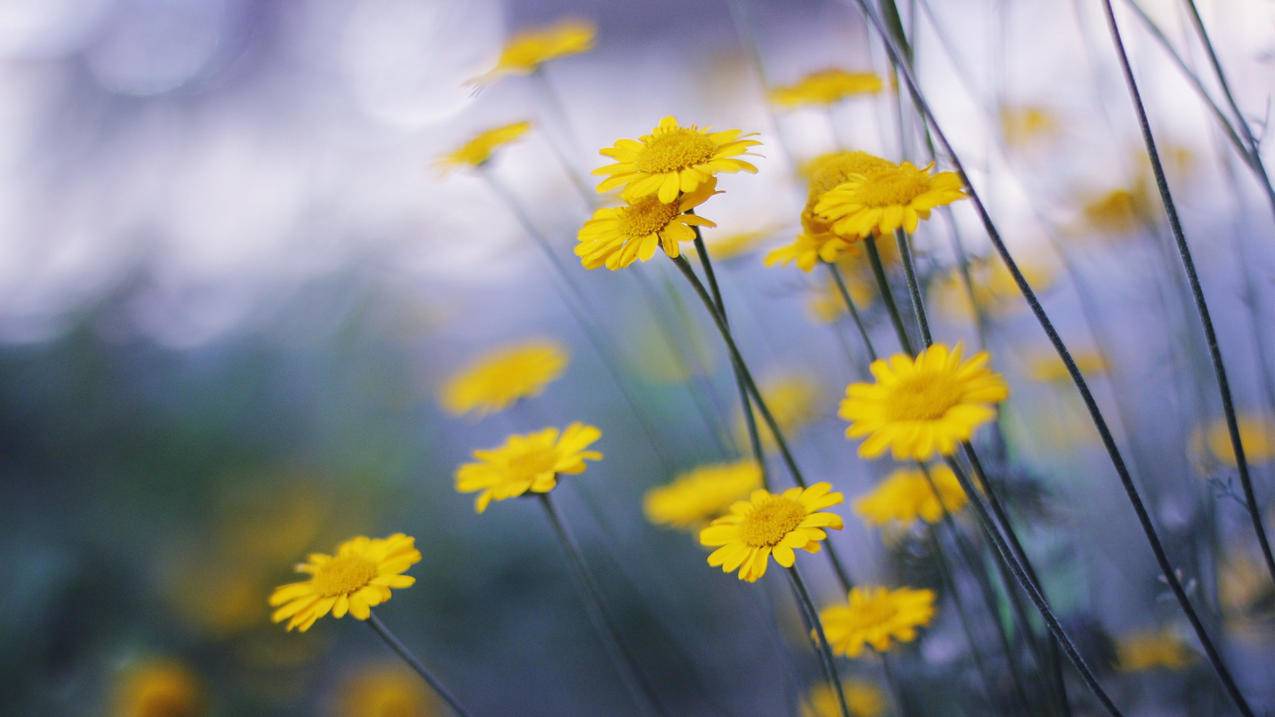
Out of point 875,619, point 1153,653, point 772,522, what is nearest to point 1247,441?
point 1153,653

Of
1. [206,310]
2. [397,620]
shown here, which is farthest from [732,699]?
[206,310]

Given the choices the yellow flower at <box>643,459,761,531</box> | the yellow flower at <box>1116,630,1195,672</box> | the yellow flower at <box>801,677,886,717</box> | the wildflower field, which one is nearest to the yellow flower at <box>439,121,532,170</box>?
the wildflower field

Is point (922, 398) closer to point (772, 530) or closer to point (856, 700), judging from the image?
point (772, 530)

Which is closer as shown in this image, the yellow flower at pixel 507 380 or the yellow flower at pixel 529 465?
the yellow flower at pixel 529 465

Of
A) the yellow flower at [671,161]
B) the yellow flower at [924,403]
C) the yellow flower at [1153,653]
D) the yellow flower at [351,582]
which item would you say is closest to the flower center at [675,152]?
the yellow flower at [671,161]

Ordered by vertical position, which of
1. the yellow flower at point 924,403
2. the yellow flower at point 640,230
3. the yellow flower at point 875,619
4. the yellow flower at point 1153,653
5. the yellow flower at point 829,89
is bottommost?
the yellow flower at point 1153,653

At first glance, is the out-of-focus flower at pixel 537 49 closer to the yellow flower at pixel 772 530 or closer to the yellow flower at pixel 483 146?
the yellow flower at pixel 483 146

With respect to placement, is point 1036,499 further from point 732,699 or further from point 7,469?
point 7,469
